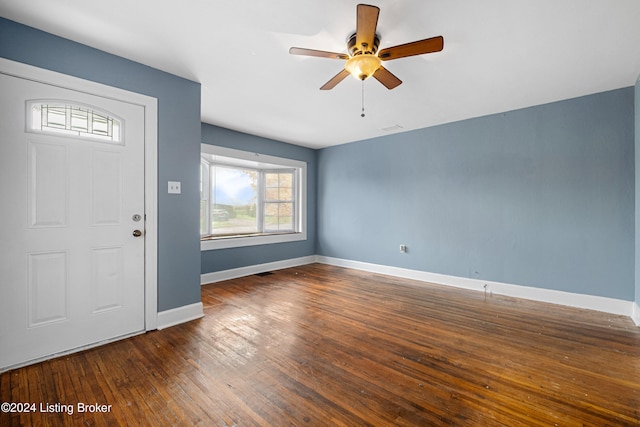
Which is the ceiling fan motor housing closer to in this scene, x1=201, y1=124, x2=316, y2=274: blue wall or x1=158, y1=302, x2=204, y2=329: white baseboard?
x1=158, y1=302, x2=204, y2=329: white baseboard

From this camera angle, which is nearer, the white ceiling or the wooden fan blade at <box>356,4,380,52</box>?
the wooden fan blade at <box>356,4,380,52</box>

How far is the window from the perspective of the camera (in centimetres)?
480

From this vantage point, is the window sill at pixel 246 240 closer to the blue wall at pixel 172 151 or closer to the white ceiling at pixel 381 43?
the blue wall at pixel 172 151

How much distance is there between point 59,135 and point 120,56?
904 millimetres

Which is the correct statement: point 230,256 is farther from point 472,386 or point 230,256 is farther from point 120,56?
point 472,386

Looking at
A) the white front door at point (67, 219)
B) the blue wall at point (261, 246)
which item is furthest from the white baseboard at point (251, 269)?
the white front door at point (67, 219)

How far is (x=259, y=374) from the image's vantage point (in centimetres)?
200

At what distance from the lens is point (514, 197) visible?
3.83 metres

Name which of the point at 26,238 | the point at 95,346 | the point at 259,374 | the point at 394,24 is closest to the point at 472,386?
the point at 259,374

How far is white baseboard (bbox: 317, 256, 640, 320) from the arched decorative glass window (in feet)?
14.5

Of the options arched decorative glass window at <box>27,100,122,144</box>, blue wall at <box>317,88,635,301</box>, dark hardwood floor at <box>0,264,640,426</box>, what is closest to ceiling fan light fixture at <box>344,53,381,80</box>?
arched decorative glass window at <box>27,100,122,144</box>

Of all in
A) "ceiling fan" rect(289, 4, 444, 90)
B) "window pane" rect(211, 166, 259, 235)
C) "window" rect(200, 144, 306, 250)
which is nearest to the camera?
"ceiling fan" rect(289, 4, 444, 90)

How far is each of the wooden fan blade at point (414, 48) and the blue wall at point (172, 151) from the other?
213 cm

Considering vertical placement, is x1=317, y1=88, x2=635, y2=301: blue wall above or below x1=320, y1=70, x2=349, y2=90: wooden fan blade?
below
